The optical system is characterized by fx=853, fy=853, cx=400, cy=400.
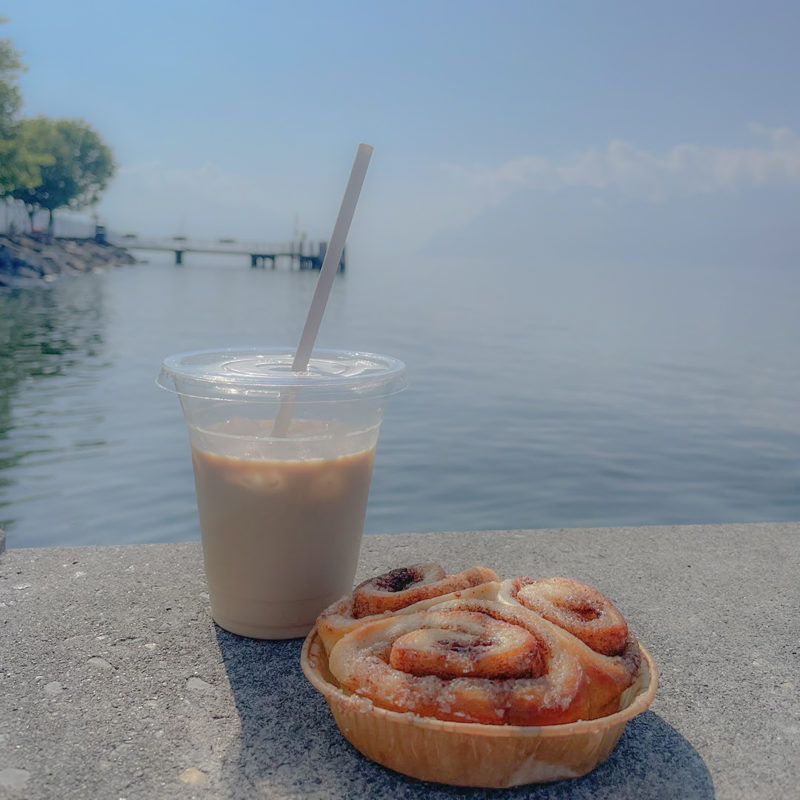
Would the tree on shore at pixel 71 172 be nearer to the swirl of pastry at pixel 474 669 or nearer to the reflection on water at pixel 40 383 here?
the reflection on water at pixel 40 383

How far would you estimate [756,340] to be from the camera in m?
30.0

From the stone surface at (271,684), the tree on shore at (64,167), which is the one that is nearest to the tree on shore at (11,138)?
the tree on shore at (64,167)

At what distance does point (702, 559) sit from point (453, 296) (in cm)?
5158

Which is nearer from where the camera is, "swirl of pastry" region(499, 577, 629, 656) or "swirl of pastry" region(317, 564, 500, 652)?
"swirl of pastry" region(499, 577, 629, 656)

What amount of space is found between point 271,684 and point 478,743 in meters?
0.84

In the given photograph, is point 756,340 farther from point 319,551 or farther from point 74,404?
point 319,551

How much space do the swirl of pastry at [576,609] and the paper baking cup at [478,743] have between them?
0.13 metres

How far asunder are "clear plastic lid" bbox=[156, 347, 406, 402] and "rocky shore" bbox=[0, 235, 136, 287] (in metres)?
39.8

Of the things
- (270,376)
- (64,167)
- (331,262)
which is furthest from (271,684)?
(64,167)

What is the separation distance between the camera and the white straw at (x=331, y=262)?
2.54 meters

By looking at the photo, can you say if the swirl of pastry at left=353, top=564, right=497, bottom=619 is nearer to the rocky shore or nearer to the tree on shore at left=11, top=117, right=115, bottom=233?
the rocky shore

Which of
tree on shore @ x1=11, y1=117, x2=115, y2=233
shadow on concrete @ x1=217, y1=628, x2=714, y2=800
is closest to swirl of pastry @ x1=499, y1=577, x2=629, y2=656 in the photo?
→ shadow on concrete @ x1=217, y1=628, x2=714, y2=800

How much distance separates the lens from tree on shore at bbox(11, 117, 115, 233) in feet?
214

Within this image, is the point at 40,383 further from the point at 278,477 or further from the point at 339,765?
the point at 339,765
